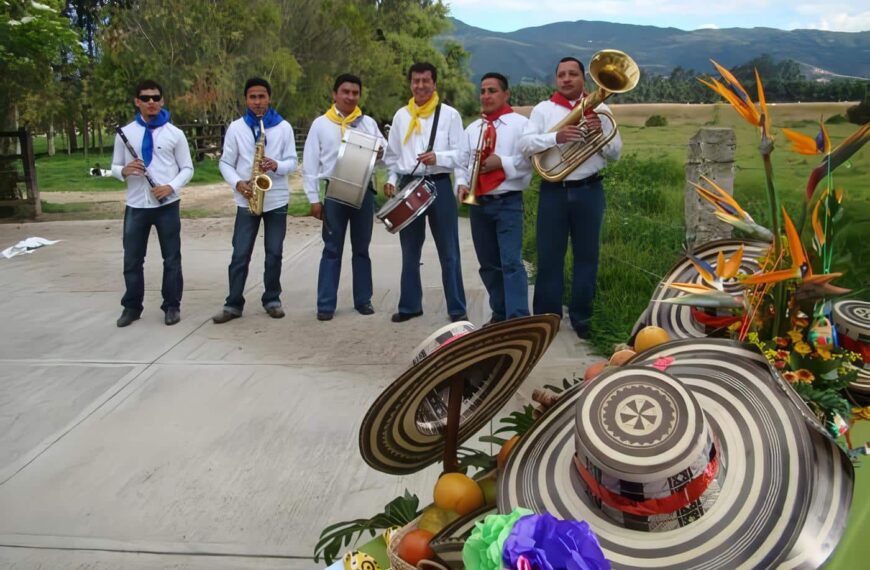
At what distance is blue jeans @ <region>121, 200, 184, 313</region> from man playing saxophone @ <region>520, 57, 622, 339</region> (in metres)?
2.80

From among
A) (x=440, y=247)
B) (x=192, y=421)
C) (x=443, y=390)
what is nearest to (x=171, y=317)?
(x=192, y=421)

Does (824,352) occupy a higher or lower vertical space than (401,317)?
higher

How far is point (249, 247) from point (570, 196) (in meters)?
A: 2.64

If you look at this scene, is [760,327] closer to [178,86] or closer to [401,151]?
[401,151]

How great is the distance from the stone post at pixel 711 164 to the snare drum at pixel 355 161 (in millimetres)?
2575

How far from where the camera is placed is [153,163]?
18.8ft

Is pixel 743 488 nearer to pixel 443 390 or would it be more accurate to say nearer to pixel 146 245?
pixel 443 390

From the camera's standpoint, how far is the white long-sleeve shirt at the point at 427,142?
18.5ft

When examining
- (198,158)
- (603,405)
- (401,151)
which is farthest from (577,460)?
(198,158)

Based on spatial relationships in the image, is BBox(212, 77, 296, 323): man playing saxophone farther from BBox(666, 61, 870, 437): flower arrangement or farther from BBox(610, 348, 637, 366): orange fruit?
BBox(666, 61, 870, 437): flower arrangement

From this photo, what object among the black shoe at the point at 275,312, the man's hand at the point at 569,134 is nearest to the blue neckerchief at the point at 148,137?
the black shoe at the point at 275,312

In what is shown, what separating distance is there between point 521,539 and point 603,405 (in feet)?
0.86

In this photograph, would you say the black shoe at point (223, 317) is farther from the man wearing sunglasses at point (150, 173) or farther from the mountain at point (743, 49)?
the mountain at point (743, 49)

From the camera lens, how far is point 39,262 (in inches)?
344
